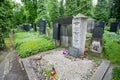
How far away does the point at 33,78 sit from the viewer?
15.5 ft

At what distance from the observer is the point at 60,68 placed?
5.50 meters

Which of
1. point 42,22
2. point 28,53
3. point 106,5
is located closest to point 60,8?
point 106,5

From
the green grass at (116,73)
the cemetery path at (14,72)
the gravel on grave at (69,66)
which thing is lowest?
the cemetery path at (14,72)

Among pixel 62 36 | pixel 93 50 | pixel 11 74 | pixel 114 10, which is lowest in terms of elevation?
pixel 11 74

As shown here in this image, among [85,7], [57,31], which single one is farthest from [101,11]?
[57,31]

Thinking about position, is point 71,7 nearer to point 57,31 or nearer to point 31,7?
point 31,7

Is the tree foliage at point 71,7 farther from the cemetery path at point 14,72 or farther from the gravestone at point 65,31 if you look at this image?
the cemetery path at point 14,72

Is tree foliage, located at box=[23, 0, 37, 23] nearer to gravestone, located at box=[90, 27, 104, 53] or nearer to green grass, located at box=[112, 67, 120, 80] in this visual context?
gravestone, located at box=[90, 27, 104, 53]

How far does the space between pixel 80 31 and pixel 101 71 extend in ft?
7.87

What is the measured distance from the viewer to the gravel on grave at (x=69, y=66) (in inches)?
189

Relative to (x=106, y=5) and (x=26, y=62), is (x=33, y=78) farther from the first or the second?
(x=106, y=5)

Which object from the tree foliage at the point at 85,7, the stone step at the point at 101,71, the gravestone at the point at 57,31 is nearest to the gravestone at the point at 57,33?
the gravestone at the point at 57,31

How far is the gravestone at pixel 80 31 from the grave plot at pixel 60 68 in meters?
0.81

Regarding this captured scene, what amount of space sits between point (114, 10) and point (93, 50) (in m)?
20.4
